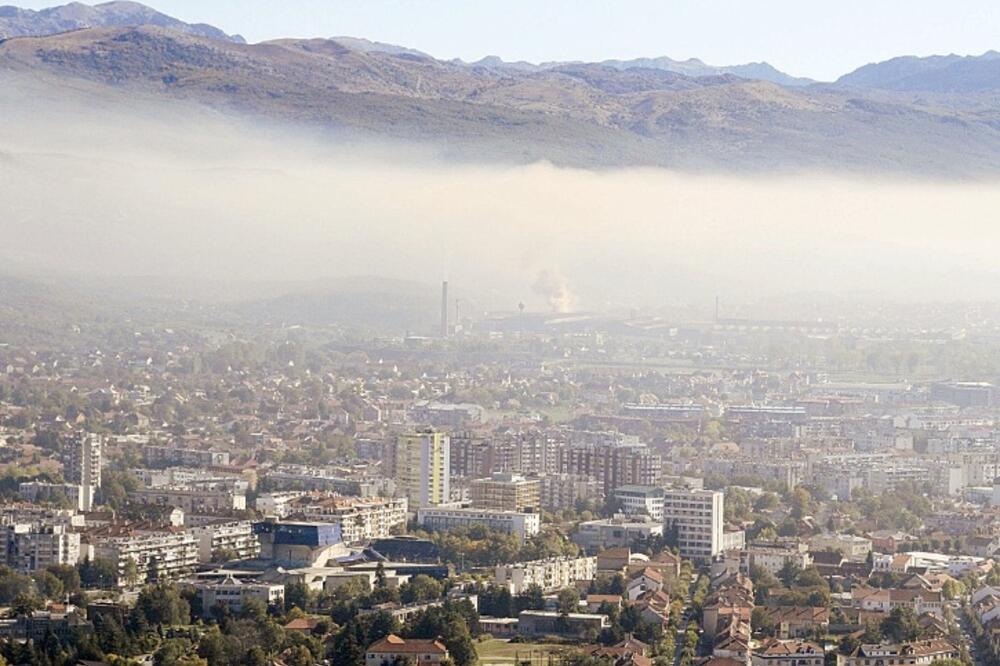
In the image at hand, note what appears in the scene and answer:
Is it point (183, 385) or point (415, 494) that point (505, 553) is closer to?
point (415, 494)

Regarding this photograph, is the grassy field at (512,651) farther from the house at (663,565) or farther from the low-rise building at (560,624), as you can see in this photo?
the house at (663,565)

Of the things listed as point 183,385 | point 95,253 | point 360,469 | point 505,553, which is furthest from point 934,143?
point 505,553

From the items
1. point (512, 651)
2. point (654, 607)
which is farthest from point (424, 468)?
point (512, 651)

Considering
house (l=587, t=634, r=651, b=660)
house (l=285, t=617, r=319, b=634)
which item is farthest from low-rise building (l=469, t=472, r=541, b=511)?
house (l=587, t=634, r=651, b=660)

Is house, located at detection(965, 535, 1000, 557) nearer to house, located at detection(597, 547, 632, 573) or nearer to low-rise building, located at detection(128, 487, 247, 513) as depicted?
house, located at detection(597, 547, 632, 573)

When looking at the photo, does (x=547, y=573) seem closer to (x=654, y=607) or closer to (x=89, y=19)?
(x=654, y=607)

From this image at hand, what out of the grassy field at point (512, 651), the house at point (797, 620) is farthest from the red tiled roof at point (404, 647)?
the house at point (797, 620)
